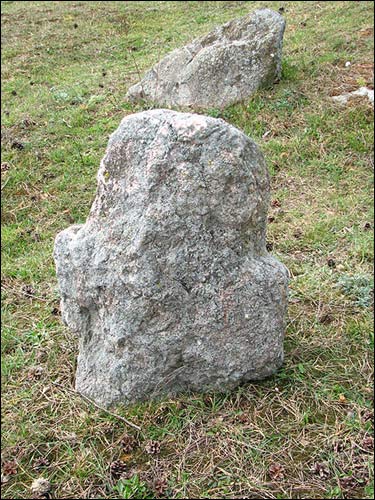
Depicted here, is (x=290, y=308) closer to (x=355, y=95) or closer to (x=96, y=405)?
(x=96, y=405)

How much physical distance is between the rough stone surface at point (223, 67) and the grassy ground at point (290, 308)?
31 cm

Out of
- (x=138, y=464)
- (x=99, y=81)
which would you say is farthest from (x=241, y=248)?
(x=99, y=81)

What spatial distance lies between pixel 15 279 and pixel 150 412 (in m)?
2.32

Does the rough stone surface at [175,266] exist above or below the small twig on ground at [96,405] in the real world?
above

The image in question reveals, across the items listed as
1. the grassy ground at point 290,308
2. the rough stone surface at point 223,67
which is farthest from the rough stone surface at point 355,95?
the rough stone surface at point 223,67

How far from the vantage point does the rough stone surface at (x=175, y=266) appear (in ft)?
10.4

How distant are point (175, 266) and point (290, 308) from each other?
4.45ft

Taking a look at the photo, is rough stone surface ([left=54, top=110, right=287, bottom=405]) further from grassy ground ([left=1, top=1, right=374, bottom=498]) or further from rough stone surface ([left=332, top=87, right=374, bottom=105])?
rough stone surface ([left=332, top=87, right=374, bottom=105])

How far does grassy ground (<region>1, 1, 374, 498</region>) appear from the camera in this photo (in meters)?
3.13

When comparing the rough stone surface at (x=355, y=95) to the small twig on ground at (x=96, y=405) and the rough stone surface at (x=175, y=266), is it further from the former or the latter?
the small twig on ground at (x=96, y=405)

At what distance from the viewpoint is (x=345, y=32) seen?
9.32 meters

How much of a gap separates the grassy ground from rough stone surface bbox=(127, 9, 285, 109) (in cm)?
31

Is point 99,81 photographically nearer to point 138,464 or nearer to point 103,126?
point 103,126

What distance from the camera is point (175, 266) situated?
10.6 ft
